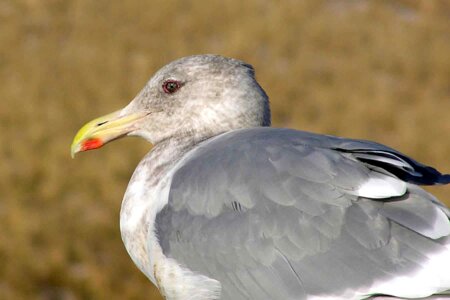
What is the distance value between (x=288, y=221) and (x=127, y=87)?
34.9 feet

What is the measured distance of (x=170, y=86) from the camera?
4.38 m

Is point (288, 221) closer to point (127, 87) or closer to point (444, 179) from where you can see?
point (444, 179)

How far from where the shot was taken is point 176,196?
12.5 ft

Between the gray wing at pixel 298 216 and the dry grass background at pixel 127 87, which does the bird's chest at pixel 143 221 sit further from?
the dry grass background at pixel 127 87

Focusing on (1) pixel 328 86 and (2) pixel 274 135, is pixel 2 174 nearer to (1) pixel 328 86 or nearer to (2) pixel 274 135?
(1) pixel 328 86

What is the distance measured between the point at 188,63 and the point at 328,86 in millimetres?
10607

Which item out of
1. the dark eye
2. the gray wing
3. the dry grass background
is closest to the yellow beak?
the dark eye

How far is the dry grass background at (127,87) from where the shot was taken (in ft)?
30.1

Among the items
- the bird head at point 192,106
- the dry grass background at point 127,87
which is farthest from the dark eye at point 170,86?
the dry grass background at point 127,87

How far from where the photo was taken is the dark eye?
4363 millimetres

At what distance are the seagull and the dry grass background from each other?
473cm

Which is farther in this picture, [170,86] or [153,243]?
[170,86]

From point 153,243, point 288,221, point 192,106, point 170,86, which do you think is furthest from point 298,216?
point 170,86

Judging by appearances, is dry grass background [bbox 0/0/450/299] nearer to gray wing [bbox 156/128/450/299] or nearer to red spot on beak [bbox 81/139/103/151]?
red spot on beak [bbox 81/139/103/151]
